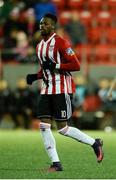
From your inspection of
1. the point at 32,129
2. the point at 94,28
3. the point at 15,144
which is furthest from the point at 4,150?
the point at 94,28

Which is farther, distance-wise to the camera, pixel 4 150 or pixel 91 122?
pixel 91 122

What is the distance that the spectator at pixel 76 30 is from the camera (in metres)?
23.7

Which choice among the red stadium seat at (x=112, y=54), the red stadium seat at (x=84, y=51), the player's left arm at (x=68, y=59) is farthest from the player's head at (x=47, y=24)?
the red stadium seat at (x=112, y=54)

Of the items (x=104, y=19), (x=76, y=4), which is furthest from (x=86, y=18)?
(x=76, y=4)

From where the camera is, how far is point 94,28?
25.2 meters

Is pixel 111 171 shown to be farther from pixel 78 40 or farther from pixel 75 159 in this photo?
pixel 78 40

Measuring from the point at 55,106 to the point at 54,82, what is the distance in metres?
0.31

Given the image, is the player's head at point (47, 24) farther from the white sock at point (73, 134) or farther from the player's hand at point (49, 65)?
the white sock at point (73, 134)

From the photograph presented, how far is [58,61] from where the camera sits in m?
10.0

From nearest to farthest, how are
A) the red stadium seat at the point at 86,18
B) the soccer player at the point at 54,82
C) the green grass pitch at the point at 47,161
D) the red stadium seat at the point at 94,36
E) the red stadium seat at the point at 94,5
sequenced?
the green grass pitch at the point at 47,161 < the soccer player at the point at 54,82 < the red stadium seat at the point at 94,36 < the red stadium seat at the point at 86,18 < the red stadium seat at the point at 94,5

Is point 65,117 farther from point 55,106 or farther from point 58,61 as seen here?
point 58,61

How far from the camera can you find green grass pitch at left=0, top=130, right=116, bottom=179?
9117 millimetres

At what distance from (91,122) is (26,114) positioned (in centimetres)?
185

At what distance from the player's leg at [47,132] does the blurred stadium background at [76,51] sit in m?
11.4
